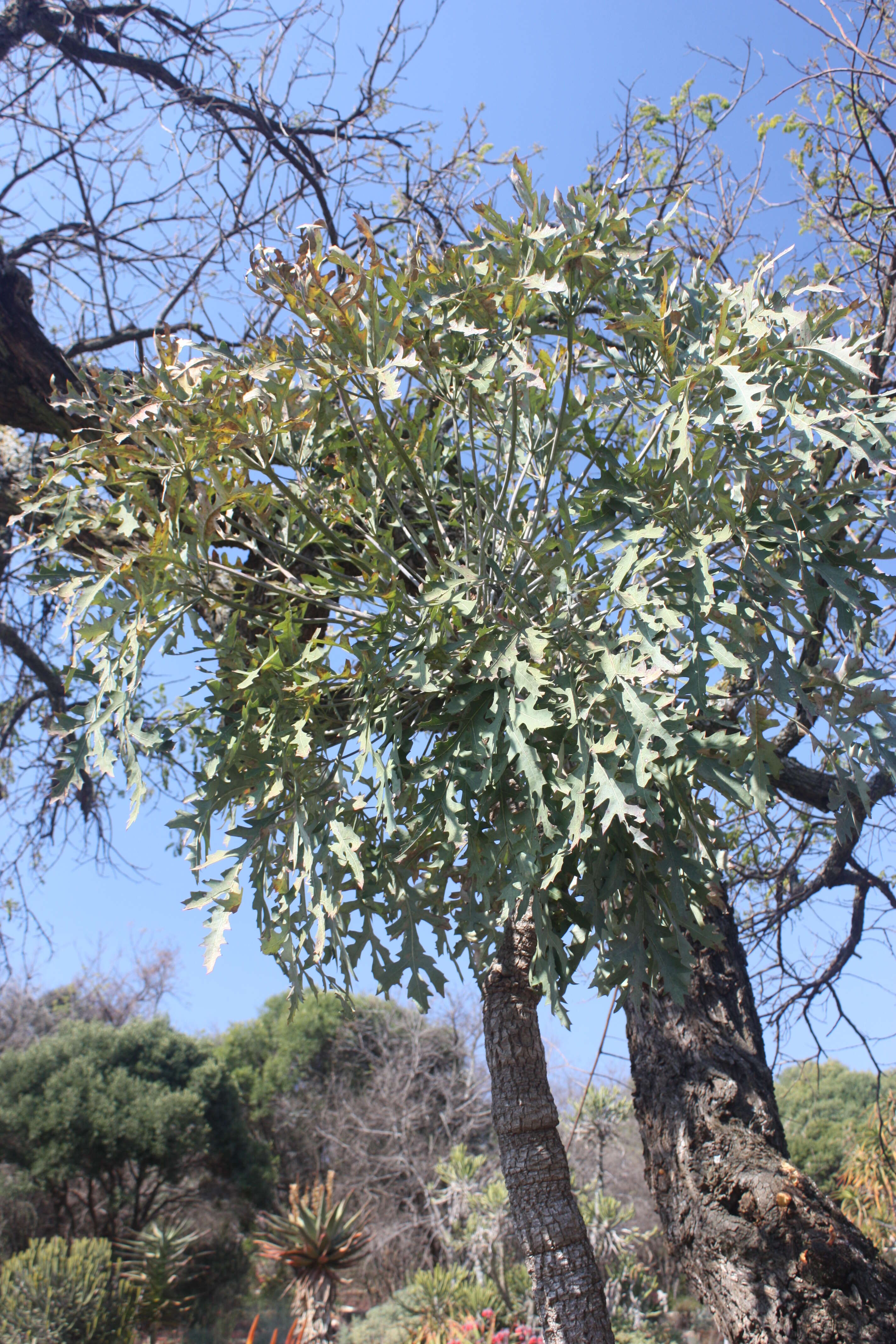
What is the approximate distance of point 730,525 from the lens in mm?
1610

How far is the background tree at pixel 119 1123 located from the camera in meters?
12.4

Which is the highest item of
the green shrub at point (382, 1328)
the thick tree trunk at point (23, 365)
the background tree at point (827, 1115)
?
the thick tree trunk at point (23, 365)

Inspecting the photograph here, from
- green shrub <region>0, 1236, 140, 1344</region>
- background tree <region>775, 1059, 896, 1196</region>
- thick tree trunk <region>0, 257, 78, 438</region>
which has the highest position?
thick tree trunk <region>0, 257, 78, 438</region>

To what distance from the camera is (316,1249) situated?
8.28m

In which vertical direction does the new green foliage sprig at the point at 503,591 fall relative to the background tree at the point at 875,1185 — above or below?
above

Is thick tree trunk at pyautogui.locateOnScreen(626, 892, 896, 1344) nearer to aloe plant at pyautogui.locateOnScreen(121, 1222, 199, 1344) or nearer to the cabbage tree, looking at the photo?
the cabbage tree

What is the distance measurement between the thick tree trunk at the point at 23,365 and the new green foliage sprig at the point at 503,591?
2046mm

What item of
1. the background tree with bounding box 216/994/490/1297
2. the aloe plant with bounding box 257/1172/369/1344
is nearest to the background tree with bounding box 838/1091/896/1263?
the aloe plant with bounding box 257/1172/369/1344

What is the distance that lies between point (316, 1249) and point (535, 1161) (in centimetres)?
753

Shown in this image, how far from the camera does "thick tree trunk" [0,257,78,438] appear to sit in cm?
376

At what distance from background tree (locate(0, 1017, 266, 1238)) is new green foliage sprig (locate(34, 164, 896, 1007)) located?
42.8 ft

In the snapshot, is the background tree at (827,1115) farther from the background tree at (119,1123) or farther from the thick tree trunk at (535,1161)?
the background tree at (119,1123)

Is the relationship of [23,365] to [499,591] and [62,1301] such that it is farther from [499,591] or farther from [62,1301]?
[62,1301]

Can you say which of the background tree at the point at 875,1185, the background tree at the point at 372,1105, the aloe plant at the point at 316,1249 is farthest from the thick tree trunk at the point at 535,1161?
the background tree at the point at 372,1105
